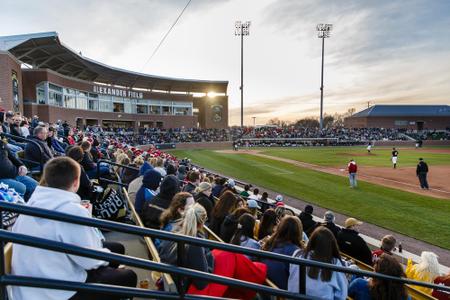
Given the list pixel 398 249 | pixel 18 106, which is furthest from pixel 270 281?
pixel 18 106

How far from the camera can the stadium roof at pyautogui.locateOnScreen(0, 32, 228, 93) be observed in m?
34.9

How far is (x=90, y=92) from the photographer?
54.1m

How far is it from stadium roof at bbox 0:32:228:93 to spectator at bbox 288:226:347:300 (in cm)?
3610

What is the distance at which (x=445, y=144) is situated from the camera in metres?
65.2

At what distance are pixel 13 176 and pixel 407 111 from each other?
98.1 m

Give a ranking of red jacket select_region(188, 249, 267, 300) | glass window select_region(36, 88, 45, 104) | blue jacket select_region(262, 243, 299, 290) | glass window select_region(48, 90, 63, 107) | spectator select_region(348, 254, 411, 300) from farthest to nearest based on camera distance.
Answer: glass window select_region(48, 90, 63, 107) → glass window select_region(36, 88, 45, 104) → blue jacket select_region(262, 243, 299, 290) → spectator select_region(348, 254, 411, 300) → red jacket select_region(188, 249, 267, 300)

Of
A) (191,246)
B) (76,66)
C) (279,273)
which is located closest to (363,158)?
(279,273)

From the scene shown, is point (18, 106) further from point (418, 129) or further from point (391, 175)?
point (418, 129)

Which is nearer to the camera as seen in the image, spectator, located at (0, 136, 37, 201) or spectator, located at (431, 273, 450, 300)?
spectator, located at (431, 273, 450, 300)

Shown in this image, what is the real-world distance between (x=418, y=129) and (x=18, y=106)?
90890 mm

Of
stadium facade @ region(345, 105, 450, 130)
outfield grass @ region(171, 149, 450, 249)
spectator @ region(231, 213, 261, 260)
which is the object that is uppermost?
stadium facade @ region(345, 105, 450, 130)

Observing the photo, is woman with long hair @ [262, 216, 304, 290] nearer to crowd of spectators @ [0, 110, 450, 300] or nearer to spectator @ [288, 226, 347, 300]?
crowd of spectators @ [0, 110, 450, 300]

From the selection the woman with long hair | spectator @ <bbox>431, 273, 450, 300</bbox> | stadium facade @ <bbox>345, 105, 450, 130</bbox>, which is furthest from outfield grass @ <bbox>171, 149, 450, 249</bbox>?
stadium facade @ <bbox>345, 105, 450, 130</bbox>

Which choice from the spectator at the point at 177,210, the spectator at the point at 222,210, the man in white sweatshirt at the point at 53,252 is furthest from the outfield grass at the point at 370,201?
the man in white sweatshirt at the point at 53,252
